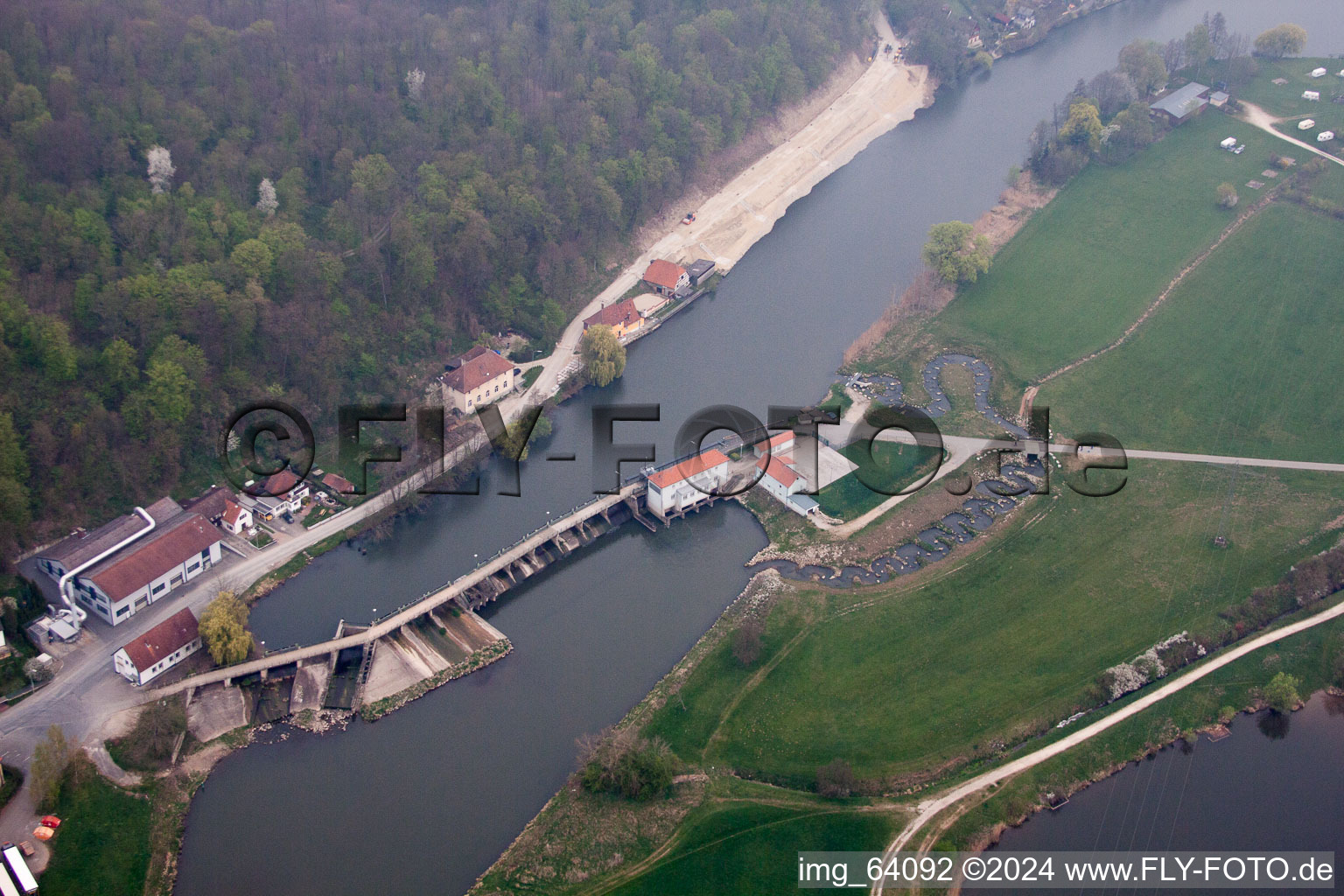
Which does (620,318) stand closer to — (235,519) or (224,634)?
(235,519)

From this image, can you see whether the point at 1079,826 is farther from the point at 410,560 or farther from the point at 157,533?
the point at 157,533

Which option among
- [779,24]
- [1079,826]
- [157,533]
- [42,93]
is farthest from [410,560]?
[779,24]

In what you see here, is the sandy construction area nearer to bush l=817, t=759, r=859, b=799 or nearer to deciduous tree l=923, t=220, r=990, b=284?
deciduous tree l=923, t=220, r=990, b=284

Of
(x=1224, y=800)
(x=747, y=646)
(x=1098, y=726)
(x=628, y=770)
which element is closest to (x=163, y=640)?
(x=628, y=770)

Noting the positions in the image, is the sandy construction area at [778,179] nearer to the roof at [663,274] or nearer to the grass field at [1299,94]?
the roof at [663,274]


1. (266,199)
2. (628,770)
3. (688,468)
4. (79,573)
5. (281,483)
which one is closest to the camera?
(628,770)

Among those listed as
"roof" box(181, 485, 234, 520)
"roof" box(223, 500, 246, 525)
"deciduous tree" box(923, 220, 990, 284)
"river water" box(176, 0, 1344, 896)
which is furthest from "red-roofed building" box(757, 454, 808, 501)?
"roof" box(181, 485, 234, 520)
